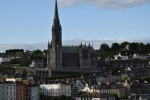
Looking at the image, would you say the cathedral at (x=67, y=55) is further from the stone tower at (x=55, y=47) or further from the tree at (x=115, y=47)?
the tree at (x=115, y=47)

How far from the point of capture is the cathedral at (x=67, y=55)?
12250 centimetres

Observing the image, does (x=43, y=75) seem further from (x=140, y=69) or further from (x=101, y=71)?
(x=140, y=69)

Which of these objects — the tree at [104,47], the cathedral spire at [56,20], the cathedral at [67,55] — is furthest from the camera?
the tree at [104,47]

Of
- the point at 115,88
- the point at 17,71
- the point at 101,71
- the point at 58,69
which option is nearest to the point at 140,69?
the point at 101,71

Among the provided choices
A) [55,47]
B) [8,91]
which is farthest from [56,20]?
[8,91]

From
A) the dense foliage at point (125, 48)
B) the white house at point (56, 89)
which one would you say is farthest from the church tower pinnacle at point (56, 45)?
the dense foliage at point (125, 48)

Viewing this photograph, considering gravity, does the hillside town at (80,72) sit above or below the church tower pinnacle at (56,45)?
below

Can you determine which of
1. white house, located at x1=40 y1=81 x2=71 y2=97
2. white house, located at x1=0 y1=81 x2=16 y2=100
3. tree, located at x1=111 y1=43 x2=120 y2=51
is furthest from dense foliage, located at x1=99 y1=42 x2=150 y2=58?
white house, located at x1=0 y1=81 x2=16 y2=100

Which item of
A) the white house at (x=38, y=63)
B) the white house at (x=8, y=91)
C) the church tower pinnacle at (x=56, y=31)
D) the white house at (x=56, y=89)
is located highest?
the church tower pinnacle at (x=56, y=31)

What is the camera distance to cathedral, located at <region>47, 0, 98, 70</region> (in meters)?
122

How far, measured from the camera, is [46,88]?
88.4 metres

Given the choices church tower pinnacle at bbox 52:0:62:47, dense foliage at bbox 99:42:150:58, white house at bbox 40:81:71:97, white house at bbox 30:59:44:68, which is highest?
church tower pinnacle at bbox 52:0:62:47

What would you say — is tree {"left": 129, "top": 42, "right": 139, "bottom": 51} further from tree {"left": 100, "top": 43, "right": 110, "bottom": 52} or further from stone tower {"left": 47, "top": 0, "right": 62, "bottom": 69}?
stone tower {"left": 47, "top": 0, "right": 62, "bottom": 69}

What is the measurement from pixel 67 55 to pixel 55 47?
309cm
